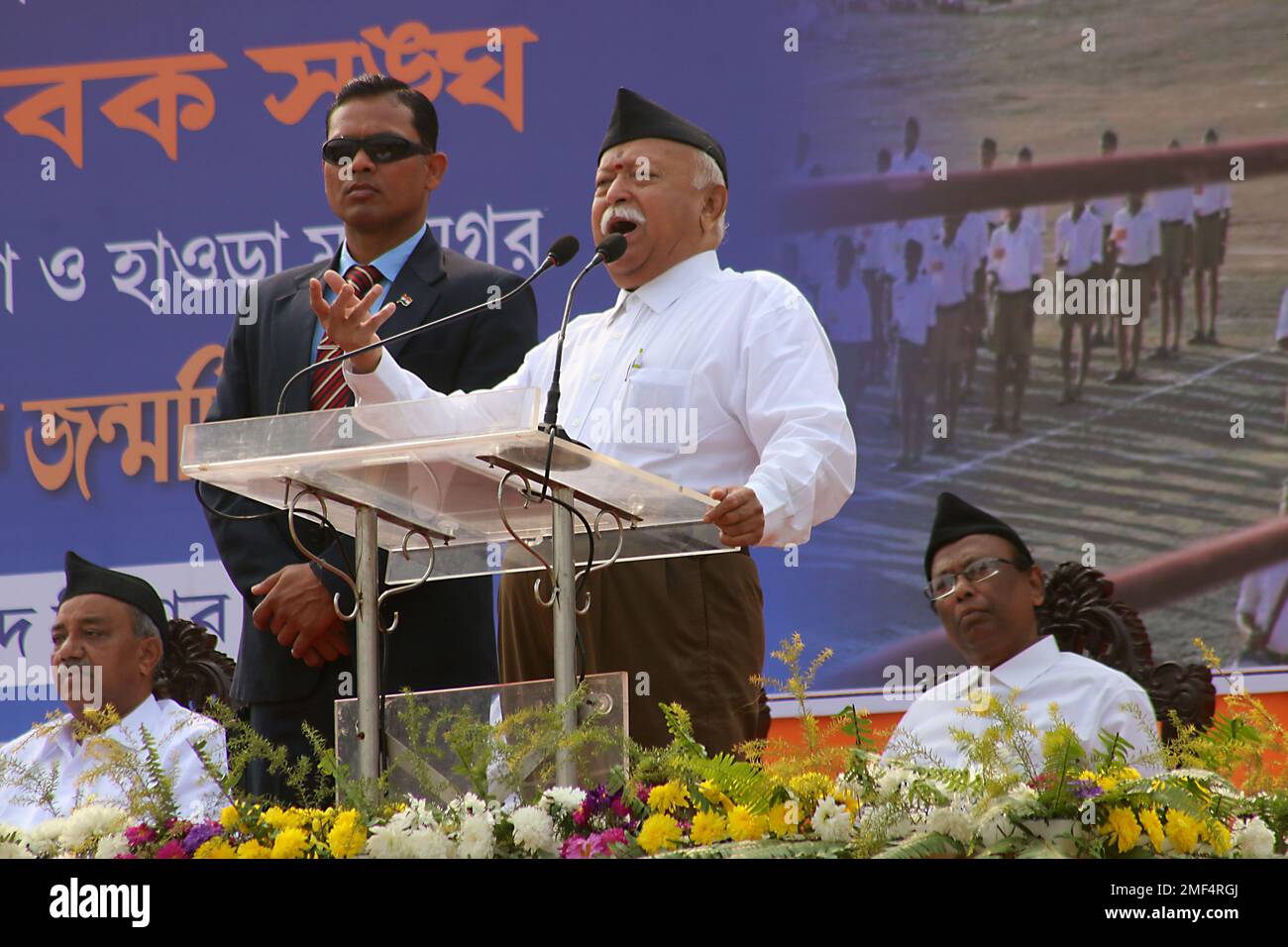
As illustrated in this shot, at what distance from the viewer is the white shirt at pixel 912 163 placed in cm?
511

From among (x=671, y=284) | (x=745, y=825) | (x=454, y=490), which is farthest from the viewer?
(x=671, y=284)

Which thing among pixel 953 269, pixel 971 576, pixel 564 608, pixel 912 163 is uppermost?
pixel 912 163

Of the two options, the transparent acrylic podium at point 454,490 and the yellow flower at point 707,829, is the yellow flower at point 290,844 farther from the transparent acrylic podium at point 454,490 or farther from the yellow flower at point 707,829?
the yellow flower at point 707,829

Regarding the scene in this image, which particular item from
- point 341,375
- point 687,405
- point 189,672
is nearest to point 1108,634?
point 687,405

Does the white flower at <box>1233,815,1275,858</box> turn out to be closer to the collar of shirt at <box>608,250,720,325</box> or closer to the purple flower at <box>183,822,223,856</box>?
the purple flower at <box>183,822,223,856</box>

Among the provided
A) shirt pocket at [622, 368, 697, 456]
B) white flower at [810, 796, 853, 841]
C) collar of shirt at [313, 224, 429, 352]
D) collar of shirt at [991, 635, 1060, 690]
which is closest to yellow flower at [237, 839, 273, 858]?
white flower at [810, 796, 853, 841]

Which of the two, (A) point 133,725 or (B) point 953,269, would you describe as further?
(B) point 953,269

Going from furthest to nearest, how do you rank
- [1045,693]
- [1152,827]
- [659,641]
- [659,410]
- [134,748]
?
[1045,693]
[659,410]
[659,641]
[134,748]
[1152,827]

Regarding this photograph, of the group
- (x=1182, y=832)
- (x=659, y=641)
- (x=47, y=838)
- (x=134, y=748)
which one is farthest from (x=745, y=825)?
(x=134, y=748)

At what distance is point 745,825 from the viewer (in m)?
1.72

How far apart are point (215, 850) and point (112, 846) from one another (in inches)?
5.9

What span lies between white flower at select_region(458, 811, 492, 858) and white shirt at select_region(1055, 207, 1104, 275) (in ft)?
11.9

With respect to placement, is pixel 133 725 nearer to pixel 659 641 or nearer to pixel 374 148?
pixel 374 148

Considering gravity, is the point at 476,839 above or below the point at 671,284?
below
